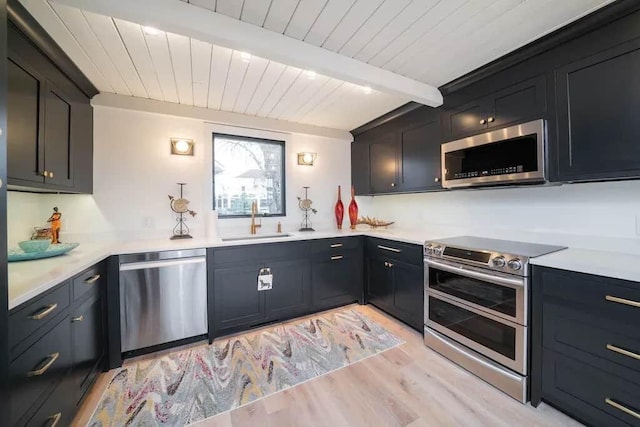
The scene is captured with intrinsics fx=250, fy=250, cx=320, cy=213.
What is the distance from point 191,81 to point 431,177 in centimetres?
246

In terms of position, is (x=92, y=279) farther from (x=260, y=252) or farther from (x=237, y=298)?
→ (x=260, y=252)

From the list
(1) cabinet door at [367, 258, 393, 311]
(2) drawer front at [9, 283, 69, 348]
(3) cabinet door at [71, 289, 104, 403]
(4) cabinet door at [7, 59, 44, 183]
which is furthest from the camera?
(1) cabinet door at [367, 258, 393, 311]

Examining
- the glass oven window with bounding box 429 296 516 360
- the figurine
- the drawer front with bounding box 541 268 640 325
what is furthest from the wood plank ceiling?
the glass oven window with bounding box 429 296 516 360

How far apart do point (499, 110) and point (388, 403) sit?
2311 mm

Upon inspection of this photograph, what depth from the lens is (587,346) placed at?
1.37m

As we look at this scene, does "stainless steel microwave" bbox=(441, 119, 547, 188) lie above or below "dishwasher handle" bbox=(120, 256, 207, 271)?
above

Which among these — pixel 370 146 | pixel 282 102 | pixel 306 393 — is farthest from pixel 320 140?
pixel 306 393

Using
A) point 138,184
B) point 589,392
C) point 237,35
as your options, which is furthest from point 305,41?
point 589,392

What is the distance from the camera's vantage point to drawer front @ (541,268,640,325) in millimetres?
1222

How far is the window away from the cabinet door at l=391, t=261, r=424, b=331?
166cm

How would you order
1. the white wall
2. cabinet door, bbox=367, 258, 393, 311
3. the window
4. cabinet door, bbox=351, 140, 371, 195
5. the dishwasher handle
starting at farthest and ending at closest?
cabinet door, bbox=351, 140, 371, 195 → the window → cabinet door, bbox=367, 258, 393, 311 → the white wall → the dishwasher handle

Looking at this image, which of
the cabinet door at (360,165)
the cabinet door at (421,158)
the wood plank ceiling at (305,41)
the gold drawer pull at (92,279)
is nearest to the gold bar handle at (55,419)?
the gold drawer pull at (92,279)

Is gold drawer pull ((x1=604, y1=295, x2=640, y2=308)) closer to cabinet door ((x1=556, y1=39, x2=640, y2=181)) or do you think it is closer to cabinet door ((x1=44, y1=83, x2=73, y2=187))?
cabinet door ((x1=556, y1=39, x2=640, y2=181))

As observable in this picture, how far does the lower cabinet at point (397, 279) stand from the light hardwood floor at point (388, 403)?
547 mm
